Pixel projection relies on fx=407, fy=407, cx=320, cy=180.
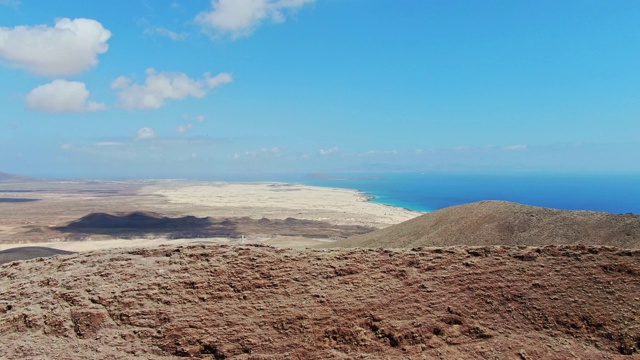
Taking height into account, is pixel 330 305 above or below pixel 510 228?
above

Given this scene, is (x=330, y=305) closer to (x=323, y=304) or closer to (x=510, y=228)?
(x=323, y=304)

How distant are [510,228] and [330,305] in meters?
16.2

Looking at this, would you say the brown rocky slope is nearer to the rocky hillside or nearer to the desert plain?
the desert plain

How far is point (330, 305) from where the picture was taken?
7090 mm

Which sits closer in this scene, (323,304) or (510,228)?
(323,304)

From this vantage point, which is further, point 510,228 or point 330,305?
point 510,228

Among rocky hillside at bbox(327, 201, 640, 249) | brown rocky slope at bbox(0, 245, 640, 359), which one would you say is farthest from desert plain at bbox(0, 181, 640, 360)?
rocky hillside at bbox(327, 201, 640, 249)

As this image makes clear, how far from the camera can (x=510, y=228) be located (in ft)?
66.8

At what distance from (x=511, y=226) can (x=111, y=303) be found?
62.0 feet

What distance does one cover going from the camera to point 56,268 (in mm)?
8227

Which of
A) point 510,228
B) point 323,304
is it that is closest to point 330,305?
point 323,304

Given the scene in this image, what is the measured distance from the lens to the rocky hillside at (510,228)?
17.7 metres

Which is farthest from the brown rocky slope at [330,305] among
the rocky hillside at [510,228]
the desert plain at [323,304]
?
the rocky hillside at [510,228]

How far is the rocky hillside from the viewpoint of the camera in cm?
1767
